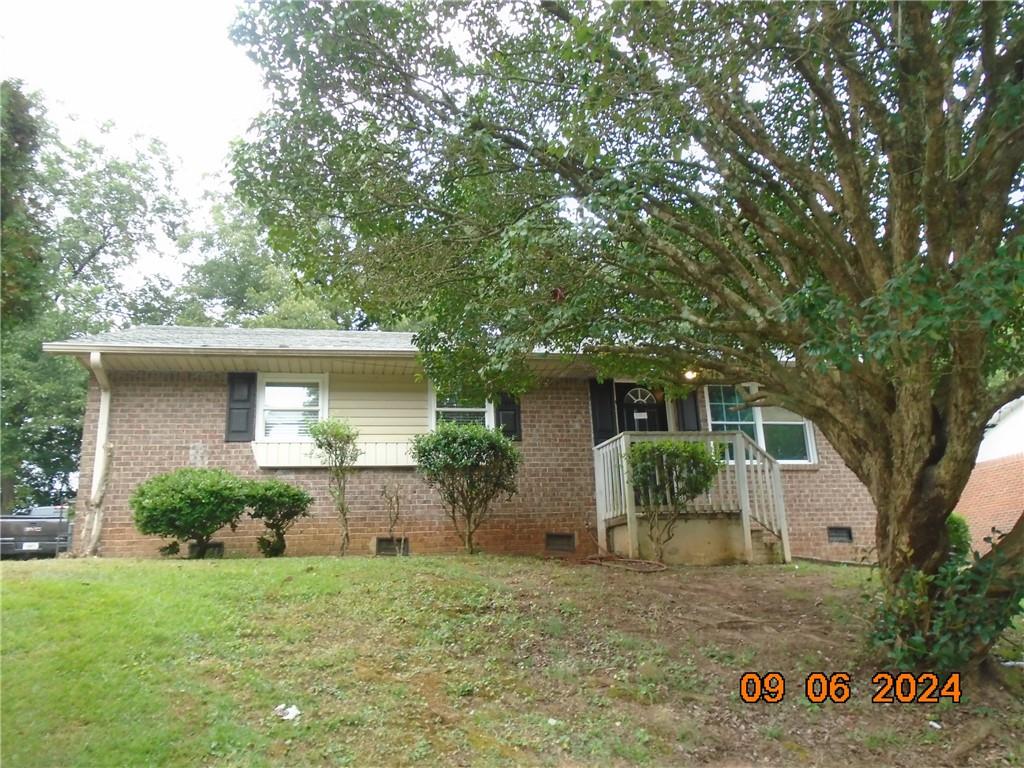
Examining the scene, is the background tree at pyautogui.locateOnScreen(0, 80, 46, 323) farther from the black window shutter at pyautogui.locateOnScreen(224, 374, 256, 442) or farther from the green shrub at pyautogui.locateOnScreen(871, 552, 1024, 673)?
the green shrub at pyautogui.locateOnScreen(871, 552, 1024, 673)

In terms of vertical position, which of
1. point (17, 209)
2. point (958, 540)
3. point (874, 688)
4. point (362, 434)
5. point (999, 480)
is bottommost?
point (874, 688)

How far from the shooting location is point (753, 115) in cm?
629

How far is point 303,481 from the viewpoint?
10.9 meters

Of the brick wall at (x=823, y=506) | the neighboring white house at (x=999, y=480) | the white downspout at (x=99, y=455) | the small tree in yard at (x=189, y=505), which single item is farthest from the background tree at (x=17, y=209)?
the neighboring white house at (x=999, y=480)

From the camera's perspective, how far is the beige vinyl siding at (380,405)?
37.5 ft

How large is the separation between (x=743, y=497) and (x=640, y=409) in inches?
113

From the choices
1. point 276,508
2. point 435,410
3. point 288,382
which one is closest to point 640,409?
point 435,410

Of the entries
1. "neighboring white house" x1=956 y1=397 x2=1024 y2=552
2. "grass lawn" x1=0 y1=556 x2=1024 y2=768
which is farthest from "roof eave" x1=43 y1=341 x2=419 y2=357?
"neighboring white house" x1=956 y1=397 x2=1024 y2=552

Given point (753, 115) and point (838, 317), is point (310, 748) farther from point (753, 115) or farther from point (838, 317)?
point (753, 115)

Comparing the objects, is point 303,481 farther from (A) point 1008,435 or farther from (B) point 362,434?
(A) point 1008,435

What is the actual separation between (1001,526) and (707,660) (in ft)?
50.0

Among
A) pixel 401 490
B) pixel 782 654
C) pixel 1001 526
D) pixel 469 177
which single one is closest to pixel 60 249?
pixel 401 490

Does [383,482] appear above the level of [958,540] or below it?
above

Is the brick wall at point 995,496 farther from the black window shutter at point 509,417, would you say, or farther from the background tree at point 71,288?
the background tree at point 71,288
